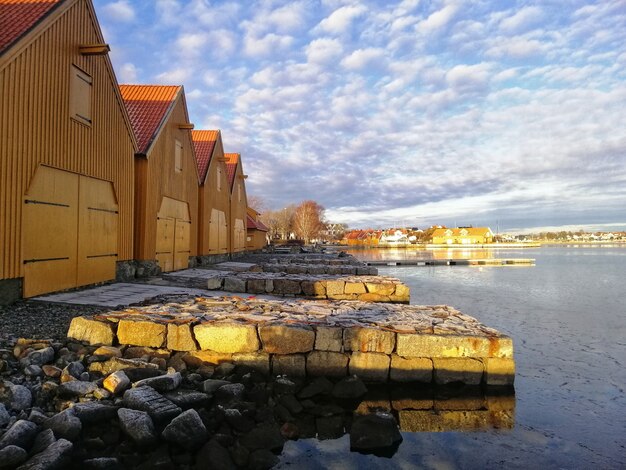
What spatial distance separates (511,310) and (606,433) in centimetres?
1034

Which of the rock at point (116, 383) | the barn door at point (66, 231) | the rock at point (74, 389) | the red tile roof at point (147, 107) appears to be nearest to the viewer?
the rock at point (74, 389)

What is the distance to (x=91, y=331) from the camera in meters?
6.91

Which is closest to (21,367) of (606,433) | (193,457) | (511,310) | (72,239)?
(193,457)

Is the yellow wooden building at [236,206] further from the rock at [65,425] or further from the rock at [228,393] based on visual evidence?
the rock at [65,425]

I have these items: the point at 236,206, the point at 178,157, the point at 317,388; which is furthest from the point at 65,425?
the point at 236,206

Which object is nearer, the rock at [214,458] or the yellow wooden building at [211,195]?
the rock at [214,458]

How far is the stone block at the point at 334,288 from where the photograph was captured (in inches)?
550

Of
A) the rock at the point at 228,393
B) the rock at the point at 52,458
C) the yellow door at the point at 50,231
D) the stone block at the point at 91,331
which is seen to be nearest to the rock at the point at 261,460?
the rock at the point at 228,393

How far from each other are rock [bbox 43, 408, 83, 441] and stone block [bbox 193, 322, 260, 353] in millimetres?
2443

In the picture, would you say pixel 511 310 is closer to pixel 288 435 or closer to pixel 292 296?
pixel 292 296

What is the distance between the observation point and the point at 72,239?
11023 mm

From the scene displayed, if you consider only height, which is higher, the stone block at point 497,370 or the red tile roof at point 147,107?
the red tile roof at point 147,107

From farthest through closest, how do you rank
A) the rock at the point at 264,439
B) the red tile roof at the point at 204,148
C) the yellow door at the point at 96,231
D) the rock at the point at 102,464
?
the red tile roof at the point at 204,148
the yellow door at the point at 96,231
the rock at the point at 264,439
the rock at the point at 102,464

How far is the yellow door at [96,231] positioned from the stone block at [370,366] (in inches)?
318
